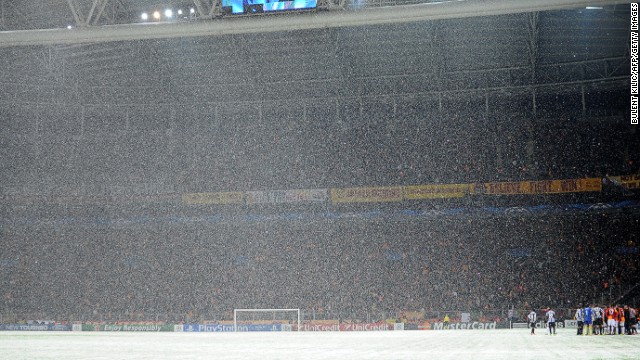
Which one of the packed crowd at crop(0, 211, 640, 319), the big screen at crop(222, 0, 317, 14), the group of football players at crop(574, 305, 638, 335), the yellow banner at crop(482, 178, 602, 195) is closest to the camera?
the big screen at crop(222, 0, 317, 14)

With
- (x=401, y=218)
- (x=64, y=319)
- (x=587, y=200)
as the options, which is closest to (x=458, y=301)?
(x=401, y=218)

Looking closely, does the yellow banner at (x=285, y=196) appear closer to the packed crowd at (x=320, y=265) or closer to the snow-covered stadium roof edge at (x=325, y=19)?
the packed crowd at (x=320, y=265)

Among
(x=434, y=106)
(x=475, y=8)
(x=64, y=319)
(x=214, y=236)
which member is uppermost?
(x=434, y=106)

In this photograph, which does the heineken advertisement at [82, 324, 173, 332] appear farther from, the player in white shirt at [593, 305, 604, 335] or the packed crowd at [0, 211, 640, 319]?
the player in white shirt at [593, 305, 604, 335]

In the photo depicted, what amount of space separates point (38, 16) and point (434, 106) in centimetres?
2396

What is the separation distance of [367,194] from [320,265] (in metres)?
5.12

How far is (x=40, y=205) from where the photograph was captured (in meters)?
44.8

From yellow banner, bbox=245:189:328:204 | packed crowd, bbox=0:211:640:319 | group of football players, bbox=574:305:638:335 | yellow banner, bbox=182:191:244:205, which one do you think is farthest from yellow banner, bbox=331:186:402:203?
group of football players, bbox=574:305:638:335

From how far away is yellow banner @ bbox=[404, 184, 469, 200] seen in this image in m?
41.4

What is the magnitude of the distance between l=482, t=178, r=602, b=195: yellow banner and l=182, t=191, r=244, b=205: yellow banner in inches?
560

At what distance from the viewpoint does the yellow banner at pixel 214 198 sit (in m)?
44.1

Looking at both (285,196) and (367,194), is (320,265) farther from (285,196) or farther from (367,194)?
(367,194)

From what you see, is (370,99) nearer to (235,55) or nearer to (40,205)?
(235,55)

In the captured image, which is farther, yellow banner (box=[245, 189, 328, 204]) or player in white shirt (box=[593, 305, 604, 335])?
yellow banner (box=[245, 189, 328, 204])
